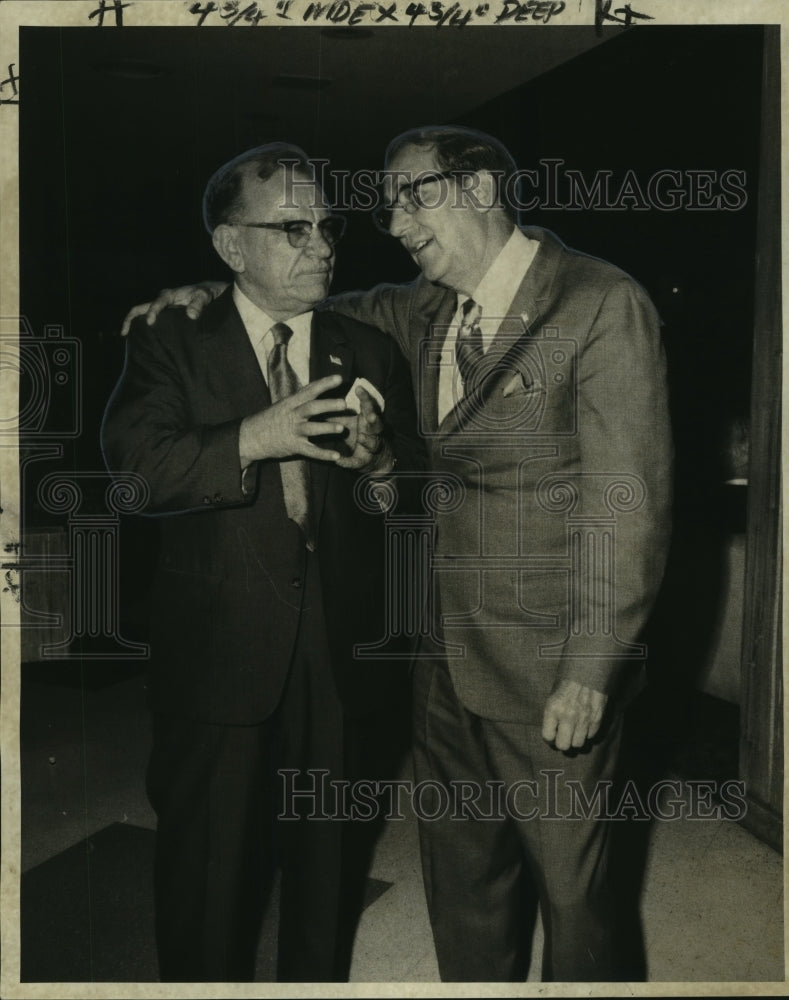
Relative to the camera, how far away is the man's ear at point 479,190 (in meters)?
2.17

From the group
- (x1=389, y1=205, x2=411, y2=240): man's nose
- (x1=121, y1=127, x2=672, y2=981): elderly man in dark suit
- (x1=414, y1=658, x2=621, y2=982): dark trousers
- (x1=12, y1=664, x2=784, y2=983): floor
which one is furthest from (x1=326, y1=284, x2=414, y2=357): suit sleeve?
(x1=12, y1=664, x2=784, y2=983): floor

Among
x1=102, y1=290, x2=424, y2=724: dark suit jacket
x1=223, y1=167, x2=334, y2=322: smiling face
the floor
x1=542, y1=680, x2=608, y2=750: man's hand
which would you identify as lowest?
the floor

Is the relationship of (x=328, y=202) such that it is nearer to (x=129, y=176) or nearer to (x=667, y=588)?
(x=129, y=176)

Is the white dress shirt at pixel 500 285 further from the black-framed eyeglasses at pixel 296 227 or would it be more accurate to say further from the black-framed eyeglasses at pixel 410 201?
the black-framed eyeglasses at pixel 296 227

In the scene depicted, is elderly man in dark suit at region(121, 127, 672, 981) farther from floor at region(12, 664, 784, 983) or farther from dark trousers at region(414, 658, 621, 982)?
floor at region(12, 664, 784, 983)

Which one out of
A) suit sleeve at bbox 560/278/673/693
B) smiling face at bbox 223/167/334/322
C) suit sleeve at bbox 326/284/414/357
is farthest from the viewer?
suit sleeve at bbox 326/284/414/357

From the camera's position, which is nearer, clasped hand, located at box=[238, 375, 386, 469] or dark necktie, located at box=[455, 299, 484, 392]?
clasped hand, located at box=[238, 375, 386, 469]

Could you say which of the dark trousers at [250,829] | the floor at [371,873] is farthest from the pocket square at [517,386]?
the floor at [371,873]

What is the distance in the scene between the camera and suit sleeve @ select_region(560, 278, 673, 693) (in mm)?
2068

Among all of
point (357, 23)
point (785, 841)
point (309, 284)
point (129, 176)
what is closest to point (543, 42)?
point (357, 23)

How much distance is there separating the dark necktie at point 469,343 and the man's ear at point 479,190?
208 mm

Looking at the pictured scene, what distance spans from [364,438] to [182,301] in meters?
0.51

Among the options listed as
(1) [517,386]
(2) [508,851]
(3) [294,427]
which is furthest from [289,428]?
(2) [508,851]

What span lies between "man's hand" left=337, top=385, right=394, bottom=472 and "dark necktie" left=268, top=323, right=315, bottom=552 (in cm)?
9
